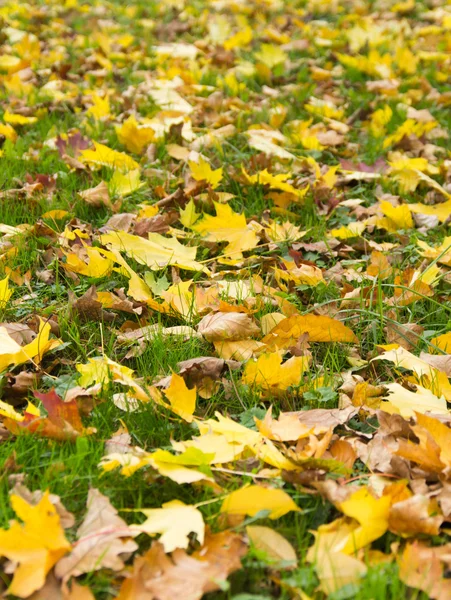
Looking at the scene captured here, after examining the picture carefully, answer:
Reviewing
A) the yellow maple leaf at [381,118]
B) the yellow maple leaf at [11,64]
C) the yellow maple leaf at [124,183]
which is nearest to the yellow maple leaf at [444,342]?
the yellow maple leaf at [124,183]

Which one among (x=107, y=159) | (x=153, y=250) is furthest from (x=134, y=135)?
(x=153, y=250)

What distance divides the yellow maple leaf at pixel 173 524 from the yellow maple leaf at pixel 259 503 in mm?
67

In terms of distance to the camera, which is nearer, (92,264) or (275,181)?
(92,264)

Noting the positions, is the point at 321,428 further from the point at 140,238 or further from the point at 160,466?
the point at 140,238

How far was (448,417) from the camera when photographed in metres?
1.55

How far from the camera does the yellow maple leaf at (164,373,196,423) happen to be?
5.32 feet

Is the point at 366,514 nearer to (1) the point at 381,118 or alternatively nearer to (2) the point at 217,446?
(2) the point at 217,446

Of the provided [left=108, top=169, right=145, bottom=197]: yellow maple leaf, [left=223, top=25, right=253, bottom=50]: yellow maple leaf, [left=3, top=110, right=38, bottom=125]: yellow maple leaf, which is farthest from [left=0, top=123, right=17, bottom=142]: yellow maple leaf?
[left=223, top=25, right=253, bottom=50]: yellow maple leaf

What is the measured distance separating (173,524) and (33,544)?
258mm

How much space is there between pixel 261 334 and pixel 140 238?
594mm

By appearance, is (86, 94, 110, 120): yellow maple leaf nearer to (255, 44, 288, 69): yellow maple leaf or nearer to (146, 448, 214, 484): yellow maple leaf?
(255, 44, 288, 69): yellow maple leaf

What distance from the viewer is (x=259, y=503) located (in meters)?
1.35

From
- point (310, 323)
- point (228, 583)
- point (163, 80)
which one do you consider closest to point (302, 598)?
point (228, 583)

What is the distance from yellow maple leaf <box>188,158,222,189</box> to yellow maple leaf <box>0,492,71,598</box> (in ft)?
5.79
